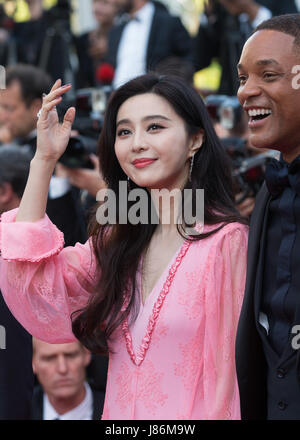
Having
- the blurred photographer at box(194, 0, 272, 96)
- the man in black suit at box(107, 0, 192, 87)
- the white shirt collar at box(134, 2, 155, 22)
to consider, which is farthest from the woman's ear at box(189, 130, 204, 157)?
the white shirt collar at box(134, 2, 155, 22)

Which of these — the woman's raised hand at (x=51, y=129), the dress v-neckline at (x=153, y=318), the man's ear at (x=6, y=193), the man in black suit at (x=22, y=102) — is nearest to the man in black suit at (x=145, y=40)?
the man in black suit at (x=22, y=102)

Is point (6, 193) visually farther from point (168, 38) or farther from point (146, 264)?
point (168, 38)

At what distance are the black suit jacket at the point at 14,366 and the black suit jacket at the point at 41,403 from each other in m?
0.86

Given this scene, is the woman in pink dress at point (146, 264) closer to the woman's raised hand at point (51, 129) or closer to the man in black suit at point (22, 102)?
the woman's raised hand at point (51, 129)

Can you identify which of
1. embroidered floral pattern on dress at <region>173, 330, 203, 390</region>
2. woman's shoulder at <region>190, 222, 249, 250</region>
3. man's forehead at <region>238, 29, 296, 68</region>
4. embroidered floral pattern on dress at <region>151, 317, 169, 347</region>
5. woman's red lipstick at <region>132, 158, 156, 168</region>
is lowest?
embroidered floral pattern on dress at <region>173, 330, 203, 390</region>

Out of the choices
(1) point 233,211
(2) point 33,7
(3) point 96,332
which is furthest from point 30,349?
(2) point 33,7

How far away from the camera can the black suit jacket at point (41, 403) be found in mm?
4027

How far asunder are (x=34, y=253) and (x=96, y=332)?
326 mm

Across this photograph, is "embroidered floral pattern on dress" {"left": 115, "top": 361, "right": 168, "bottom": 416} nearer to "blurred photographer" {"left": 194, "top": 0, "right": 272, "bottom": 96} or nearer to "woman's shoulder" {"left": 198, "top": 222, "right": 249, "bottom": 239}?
"woman's shoulder" {"left": 198, "top": 222, "right": 249, "bottom": 239}

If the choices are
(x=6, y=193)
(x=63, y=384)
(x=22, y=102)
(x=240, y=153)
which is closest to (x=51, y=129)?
(x=240, y=153)

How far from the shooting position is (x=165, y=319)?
98.0 inches

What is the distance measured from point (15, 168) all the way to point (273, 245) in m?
1.87

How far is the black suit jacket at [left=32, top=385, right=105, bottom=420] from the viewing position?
403 cm

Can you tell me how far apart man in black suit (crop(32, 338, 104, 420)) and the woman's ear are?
1.67m
